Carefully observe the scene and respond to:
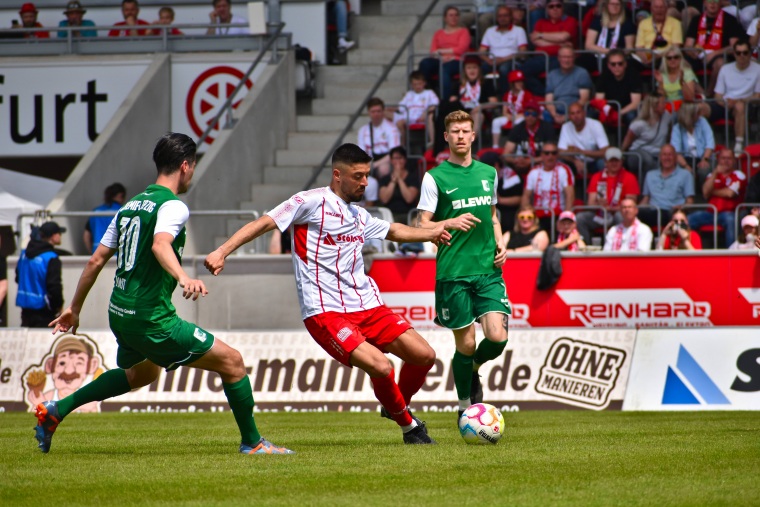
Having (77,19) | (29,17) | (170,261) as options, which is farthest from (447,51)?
(170,261)

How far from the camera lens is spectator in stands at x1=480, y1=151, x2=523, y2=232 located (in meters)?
17.6

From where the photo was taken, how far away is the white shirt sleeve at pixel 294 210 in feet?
27.6

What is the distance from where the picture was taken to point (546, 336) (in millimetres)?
14062

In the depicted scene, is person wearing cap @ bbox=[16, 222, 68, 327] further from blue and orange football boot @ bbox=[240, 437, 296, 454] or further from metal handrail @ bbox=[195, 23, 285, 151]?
blue and orange football boot @ bbox=[240, 437, 296, 454]

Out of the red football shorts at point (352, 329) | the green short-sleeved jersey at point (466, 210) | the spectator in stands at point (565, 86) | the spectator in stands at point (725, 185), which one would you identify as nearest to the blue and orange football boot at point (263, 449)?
the red football shorts at point (352, 329)

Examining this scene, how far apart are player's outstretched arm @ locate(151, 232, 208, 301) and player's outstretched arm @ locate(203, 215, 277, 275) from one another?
199 mm

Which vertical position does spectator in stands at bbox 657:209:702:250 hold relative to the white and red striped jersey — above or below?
below

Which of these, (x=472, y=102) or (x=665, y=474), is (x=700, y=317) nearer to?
(x=472, y=102)

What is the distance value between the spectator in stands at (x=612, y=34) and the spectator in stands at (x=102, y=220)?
25.5 ft

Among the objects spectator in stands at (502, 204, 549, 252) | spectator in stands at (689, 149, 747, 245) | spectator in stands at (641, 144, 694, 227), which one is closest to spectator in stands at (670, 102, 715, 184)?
spectator in stands at (641, 144, 694, 227)

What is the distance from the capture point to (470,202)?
32.9 feet

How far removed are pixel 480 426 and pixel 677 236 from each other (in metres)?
8.30

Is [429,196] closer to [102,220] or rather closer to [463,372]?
[463,372]

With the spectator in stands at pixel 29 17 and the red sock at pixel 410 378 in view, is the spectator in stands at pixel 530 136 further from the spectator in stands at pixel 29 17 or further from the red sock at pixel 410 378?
the spectator in stands at pixel 29 17
